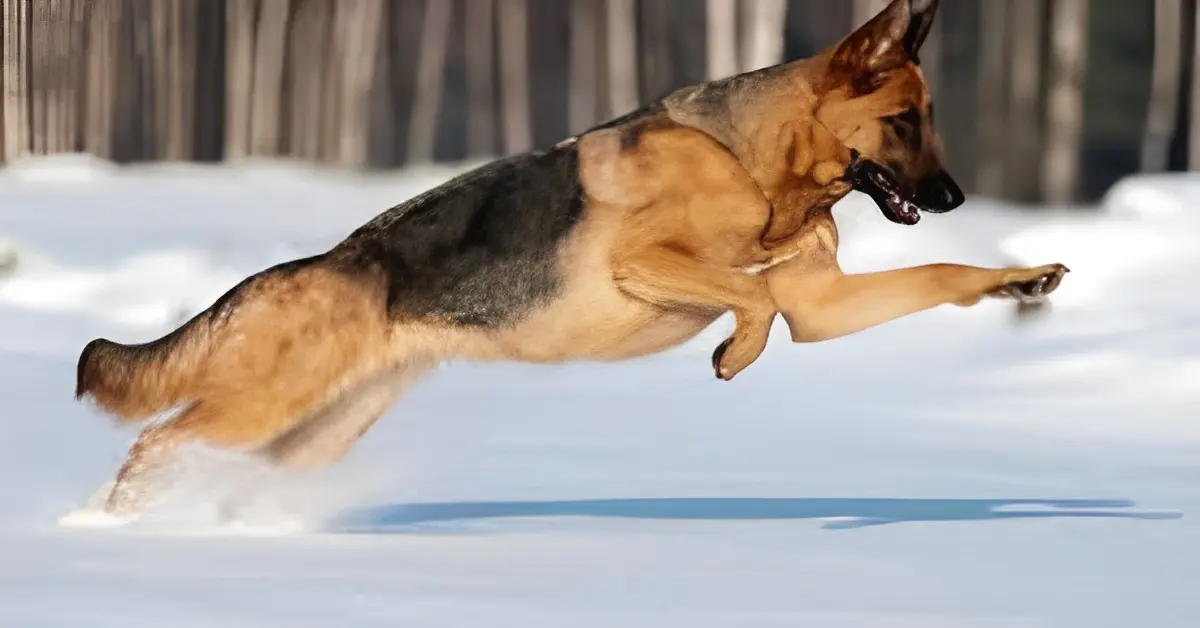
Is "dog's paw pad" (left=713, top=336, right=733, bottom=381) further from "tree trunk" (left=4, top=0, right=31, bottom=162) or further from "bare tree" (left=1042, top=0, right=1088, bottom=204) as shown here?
"tree trunk" (left=4, top=0, right=31, bottom=162)

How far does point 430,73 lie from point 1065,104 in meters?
8.37

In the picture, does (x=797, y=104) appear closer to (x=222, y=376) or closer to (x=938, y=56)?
(x=222, y=376)

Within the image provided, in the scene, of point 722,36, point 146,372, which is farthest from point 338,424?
point 722,36

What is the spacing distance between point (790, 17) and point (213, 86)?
23.3ft

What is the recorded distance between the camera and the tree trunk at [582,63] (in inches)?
832

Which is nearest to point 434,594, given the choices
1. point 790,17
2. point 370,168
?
point 790,17

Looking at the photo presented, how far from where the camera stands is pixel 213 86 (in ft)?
71.2

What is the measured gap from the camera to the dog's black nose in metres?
6.80

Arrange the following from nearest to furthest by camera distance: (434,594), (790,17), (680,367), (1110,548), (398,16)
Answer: (434,594) → (1110,548) → (680,367) → (790,17) → (398,16)

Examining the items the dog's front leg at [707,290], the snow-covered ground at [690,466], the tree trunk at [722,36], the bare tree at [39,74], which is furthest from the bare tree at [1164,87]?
the dog's front leg at [707,290]

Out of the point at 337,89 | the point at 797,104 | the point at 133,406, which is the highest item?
the point at 337,89

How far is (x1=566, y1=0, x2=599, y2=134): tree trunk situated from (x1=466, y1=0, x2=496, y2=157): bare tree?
1649mm

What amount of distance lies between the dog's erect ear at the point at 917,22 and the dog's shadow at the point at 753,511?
1791 millimetres

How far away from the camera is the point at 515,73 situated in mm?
22797
